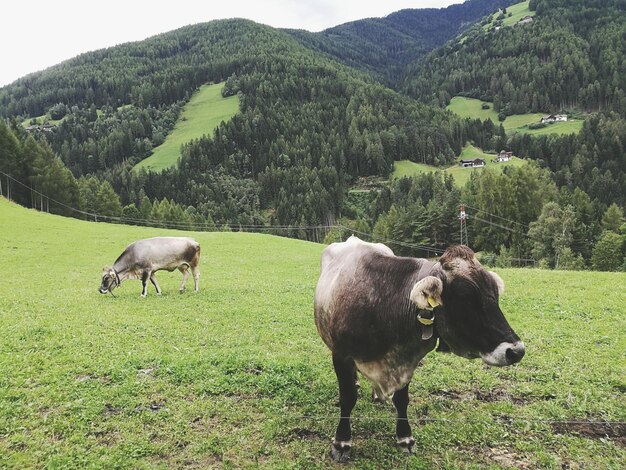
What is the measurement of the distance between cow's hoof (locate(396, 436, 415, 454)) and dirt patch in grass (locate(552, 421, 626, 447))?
8.46ft

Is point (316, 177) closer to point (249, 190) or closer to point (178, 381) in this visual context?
point (249, 190)

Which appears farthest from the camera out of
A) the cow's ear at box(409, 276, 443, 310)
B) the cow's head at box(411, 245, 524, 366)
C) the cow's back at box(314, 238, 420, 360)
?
the cow's back at box(314, 238, 420, 360)

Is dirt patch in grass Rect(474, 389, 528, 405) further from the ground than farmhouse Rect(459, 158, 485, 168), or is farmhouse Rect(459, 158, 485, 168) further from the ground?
farmhouse Rect(459, 158, 485, 168)

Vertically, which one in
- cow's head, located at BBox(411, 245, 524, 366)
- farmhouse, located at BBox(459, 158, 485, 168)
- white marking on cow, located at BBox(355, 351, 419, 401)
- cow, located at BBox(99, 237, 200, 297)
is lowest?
cow, located at BBox(99, 237, 200, 297)

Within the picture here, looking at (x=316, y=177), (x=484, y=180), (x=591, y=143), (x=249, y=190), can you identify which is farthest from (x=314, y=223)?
(x=591, y=143)

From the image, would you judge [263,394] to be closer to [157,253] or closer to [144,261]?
[157,253]

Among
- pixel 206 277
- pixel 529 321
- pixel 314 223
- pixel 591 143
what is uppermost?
pixel 591 143

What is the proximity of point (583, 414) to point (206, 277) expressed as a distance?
72.5 ft

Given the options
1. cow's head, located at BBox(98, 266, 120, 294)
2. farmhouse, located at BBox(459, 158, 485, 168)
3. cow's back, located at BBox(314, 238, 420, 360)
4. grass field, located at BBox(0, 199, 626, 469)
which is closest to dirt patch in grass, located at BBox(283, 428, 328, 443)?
grass field, located at BBox(0, 199, 626, 469)

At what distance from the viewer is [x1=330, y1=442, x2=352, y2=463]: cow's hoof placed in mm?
6195

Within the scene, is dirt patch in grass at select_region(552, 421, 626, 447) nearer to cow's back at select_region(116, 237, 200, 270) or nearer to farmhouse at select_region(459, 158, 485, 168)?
cow's back at select_region(116, 237, 200, 270)

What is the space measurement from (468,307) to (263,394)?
207 inches

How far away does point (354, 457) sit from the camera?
625 centimetres

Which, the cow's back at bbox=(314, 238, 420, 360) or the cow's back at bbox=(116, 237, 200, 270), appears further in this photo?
the cow's back at bbox=(116, 237, 200, 270)
